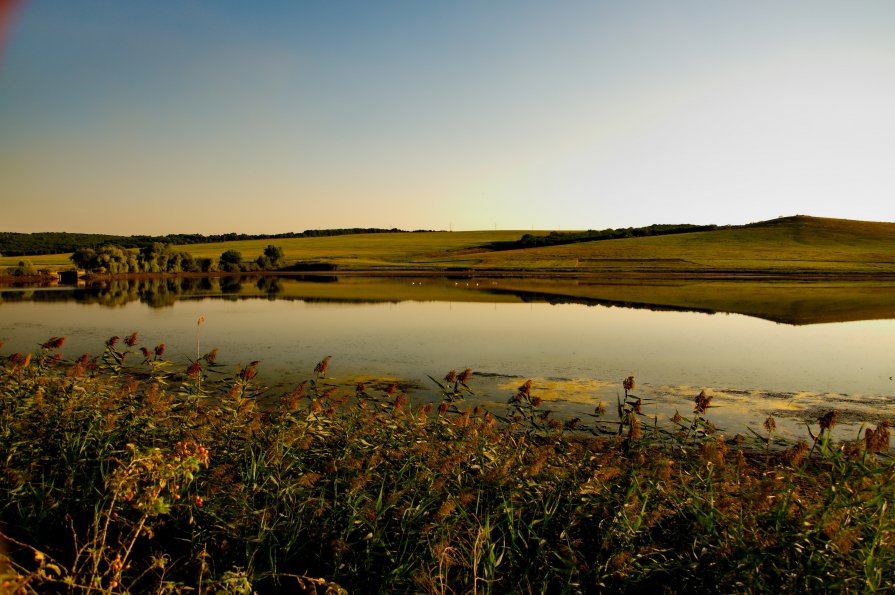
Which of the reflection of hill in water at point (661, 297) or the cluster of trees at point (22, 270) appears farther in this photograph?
the cluster of trees at point (22, 270)

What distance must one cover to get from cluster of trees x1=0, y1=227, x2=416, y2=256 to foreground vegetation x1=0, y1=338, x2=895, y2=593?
111 meters

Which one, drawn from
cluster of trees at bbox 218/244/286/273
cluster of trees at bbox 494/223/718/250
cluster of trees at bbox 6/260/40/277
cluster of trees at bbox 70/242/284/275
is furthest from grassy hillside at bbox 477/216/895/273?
cluster of trees at bbox 6/260/40/277

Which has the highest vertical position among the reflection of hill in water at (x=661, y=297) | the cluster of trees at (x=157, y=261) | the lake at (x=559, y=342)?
the cluster of trees at (x=157, y=261)

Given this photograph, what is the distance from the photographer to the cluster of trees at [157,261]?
6450 cm

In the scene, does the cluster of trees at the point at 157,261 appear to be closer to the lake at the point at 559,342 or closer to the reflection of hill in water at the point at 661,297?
the reflection of hill in water at the point at 661,297

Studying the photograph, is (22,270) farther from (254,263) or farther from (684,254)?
(684,254)

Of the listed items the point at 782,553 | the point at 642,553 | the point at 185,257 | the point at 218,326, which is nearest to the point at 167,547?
the point at 642,553

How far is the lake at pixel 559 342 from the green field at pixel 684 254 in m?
26.4

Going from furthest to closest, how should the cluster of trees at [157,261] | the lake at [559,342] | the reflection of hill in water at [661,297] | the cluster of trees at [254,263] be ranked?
the cluster of trees at [254,263] < the cluster of trees at [157,261] < the reflection of hill in water at [661,297] < the lake at [559,342]

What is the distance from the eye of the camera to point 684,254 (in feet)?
237

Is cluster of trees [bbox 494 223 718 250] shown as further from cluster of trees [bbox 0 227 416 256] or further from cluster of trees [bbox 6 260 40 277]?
cluster of trees [bbox 6 260 40 277]

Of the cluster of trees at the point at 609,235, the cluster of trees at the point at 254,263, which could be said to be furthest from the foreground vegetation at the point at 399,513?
the cluster of trees at the point at 609,235

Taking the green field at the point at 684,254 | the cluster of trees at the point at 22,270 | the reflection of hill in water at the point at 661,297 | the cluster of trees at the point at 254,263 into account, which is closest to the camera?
the reflection of hill in water at the point at 661,297

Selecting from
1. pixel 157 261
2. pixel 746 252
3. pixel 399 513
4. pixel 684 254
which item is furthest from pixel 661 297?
pixel 157 261
